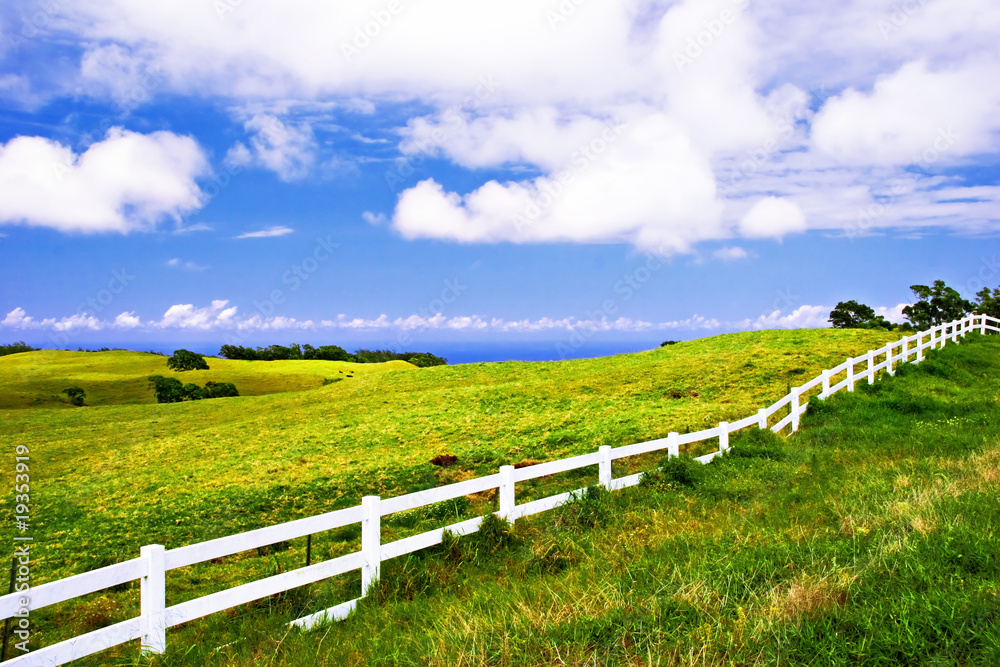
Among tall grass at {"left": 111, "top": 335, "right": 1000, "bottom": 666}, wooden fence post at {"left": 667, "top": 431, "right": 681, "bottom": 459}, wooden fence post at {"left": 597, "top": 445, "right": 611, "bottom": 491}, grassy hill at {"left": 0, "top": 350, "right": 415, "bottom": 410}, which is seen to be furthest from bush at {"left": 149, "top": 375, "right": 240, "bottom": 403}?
tall grass at {"left": 111, "top": 335, "right": 1000, "bottom": 666}

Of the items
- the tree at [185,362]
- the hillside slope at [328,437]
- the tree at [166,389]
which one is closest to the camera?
the hillside slope at [328,437]

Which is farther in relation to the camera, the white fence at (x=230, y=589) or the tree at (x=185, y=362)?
the tree at (x=185, y=362)

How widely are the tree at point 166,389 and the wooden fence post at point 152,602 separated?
63265 millimetres

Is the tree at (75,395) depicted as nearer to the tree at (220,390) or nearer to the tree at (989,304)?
the tree at (220,390)

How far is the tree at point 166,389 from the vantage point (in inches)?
2495

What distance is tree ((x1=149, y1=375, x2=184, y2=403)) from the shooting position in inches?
2495

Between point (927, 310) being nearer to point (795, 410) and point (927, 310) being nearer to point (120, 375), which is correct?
point (795, 410)

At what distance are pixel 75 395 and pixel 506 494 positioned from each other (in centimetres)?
6443

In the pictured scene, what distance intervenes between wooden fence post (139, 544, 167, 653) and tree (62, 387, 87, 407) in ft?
206

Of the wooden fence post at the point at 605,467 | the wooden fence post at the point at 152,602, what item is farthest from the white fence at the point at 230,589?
the wooden fence post at the point at 605,467

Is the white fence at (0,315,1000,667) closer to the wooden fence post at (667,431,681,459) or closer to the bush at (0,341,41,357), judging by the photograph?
the wooden fence post at (667,431,681,459)

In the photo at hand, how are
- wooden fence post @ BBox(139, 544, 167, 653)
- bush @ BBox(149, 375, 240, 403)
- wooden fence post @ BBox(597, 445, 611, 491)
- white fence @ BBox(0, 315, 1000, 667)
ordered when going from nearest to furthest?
white fence @ BBox(0, 315, 1000, 667)
wooden fence post @ BBox(139, 544, 167, 653)
wooden fence post @ BBox(597, 445, 611, 491)
bush @ BBox(149, 375, 240, 403)

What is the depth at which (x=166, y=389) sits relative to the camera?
66125 mm

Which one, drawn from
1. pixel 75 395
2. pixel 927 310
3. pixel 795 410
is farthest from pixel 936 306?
pixel 75 395
